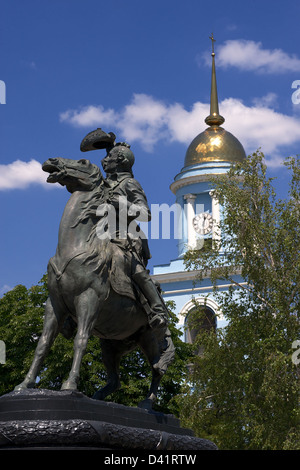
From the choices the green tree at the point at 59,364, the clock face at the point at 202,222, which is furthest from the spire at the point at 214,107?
the green tree at the point at 59,364

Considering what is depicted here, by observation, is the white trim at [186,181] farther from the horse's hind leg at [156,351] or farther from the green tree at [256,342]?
the horse's hind leg at [156,351]

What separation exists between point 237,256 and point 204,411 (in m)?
4.99

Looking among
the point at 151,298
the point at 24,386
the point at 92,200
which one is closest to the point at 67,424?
the point at 24,386

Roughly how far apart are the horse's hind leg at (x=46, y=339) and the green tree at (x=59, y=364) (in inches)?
671

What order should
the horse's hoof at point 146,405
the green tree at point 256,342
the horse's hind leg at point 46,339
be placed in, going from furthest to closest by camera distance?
the green tree at point 256,342, the horse's hoof at point 146,405, the horse's hind leg at point 46,339

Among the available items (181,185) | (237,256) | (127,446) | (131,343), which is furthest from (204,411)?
(181,185)

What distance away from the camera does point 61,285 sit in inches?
329

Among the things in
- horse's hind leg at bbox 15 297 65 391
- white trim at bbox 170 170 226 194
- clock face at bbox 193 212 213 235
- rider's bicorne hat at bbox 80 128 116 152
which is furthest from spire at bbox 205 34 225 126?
horse's hind leg at bbox 15 297 65 391

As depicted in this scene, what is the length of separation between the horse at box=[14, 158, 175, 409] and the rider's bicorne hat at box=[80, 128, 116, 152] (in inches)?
20.9

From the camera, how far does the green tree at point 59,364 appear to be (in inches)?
1014

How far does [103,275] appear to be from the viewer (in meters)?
8.50

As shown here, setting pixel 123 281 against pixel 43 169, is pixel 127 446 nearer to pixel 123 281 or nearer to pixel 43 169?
pixel 123 281

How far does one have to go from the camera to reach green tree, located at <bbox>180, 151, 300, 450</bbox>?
2205 cm
